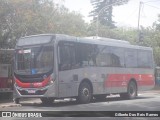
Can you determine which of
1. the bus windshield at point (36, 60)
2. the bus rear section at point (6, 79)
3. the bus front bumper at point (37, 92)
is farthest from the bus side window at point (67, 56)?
the bus rear section at point (6, 79)

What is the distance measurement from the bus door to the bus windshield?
0.44 meters

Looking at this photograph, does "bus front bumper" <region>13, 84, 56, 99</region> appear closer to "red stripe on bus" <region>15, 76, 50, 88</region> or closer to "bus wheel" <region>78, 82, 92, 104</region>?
"red stripe on bus" <region>15, 76, 50, 88</region>

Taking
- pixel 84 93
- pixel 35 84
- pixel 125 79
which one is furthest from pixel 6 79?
pixel 125 79

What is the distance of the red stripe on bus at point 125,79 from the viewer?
19.0 meters

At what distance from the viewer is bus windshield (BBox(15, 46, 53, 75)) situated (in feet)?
50.5

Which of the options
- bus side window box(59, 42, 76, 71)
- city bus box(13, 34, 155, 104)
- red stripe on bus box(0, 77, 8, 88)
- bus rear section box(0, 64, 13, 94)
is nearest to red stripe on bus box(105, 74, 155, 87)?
city bus box(13, 34, 155, 104)

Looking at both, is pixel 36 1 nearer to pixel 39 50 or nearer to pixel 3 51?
pixel 3 51

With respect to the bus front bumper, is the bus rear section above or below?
above

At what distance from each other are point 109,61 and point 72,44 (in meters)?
3.17

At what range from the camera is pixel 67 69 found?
15883 millimetres

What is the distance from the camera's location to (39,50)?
15.6m

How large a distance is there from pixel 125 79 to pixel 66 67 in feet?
17.7

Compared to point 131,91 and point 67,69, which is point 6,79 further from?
point 131,91

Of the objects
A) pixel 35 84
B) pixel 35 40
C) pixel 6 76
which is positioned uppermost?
pixel 35 40
